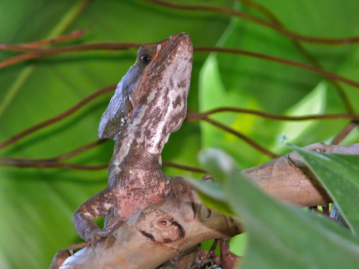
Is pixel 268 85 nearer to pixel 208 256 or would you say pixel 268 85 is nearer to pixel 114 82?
pixel 114 82

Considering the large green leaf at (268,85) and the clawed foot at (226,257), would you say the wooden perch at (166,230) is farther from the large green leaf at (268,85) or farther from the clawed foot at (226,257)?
the large green leaf at (268,85)

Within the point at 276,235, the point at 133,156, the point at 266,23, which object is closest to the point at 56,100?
the point at 133,156

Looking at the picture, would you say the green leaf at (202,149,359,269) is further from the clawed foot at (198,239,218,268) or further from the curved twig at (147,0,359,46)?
the curved twig at (147,0,359,46)

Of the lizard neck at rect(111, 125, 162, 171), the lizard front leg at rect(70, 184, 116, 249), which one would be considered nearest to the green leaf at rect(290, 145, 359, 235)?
the lizard front leg at rect(70, 184, 116, 249)

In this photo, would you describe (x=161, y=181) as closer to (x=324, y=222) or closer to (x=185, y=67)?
(x=185, y=67)

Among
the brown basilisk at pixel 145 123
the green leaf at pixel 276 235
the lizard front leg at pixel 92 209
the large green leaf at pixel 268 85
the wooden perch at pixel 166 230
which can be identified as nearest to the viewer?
the green leaf at pixel 276 235

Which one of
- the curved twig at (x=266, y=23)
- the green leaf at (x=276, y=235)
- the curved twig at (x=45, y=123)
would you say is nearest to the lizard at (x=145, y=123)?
the curved twig at (x=45, y=123)

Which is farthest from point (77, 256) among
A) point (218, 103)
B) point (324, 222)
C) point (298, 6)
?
point (298, 6)
